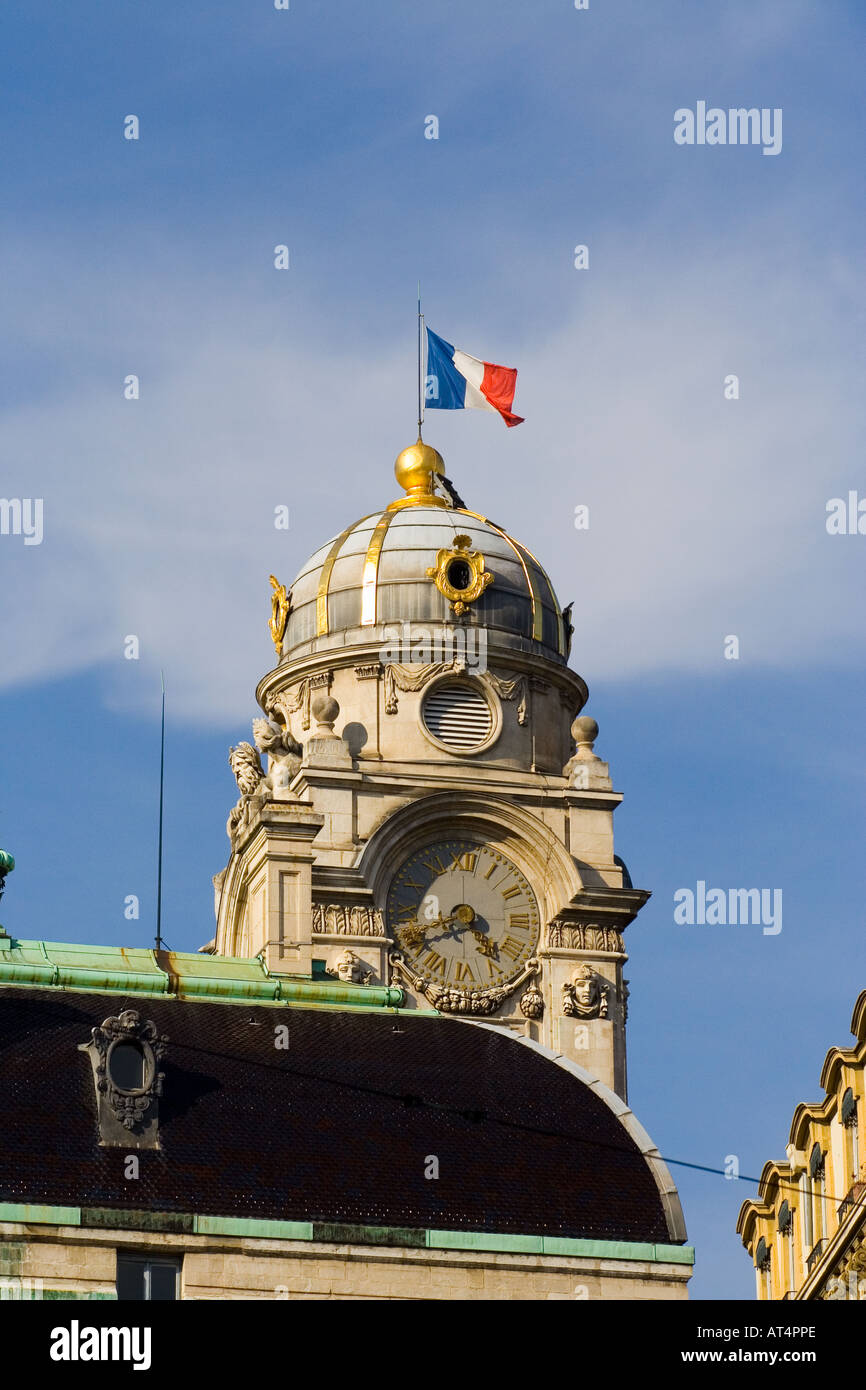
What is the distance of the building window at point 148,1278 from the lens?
68.2 m

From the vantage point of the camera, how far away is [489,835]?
100188mm

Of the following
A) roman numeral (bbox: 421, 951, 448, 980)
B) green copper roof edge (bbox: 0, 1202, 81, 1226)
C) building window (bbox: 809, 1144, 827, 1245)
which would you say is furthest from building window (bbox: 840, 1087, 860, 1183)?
green copper roof edge (bbox: 0, 1202, 81, 1226)

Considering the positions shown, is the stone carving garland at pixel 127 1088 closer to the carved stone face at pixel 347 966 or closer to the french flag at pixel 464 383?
the carved stone face at pixel 347 966

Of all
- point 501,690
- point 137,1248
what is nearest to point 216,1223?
point 137,1248

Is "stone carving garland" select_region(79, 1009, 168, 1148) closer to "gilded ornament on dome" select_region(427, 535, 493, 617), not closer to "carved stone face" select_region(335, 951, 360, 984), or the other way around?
"carved stone face" select_region(335, 951, 360, 984)

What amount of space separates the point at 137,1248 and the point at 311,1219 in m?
3.50

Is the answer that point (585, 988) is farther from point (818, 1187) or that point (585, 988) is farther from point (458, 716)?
point (458, 716)

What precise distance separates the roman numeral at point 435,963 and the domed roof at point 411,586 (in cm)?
1004

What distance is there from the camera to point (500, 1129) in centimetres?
7381

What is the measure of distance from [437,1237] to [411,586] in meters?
36.9

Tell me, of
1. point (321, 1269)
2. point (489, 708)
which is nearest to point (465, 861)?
point (489, 708)

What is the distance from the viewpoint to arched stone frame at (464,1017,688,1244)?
237ft
